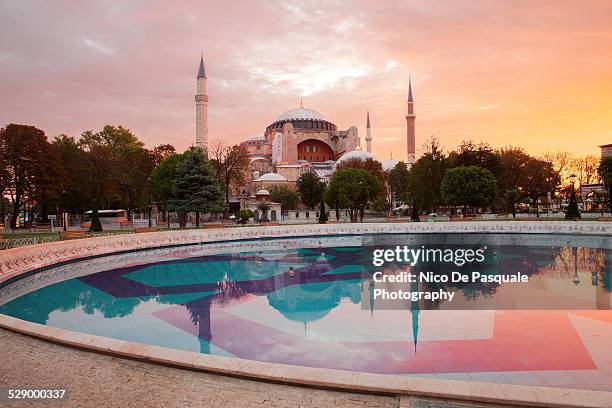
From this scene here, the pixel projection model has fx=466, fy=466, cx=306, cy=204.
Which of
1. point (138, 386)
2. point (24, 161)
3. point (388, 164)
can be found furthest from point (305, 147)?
point (138, 386)

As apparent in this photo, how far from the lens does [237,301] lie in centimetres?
1188

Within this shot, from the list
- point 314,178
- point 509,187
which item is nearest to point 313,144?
point 314,178

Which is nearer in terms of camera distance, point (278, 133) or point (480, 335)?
point (480, 335)

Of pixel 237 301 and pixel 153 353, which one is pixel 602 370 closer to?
pixel 153 353

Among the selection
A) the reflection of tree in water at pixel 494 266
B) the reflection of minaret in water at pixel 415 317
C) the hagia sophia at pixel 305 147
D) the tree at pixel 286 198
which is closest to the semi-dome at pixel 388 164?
the hagia sophia at pixel 305 147

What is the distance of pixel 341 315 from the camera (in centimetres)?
1020

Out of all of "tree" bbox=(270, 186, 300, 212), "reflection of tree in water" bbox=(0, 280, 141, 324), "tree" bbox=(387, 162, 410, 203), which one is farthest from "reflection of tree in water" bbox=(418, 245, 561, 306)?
"tree" bbox=(387, 162, 410, 203)

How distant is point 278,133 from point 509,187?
4419 centimetres

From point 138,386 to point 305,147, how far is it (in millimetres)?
83681

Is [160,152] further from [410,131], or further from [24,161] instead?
[410,131]

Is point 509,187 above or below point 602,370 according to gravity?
above

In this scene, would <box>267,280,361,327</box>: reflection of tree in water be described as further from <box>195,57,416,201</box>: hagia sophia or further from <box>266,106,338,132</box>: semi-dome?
<box>266,106,338,132</box>: semi-dome

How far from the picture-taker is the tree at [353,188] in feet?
130

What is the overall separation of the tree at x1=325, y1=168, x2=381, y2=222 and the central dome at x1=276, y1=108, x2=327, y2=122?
5115 cm
